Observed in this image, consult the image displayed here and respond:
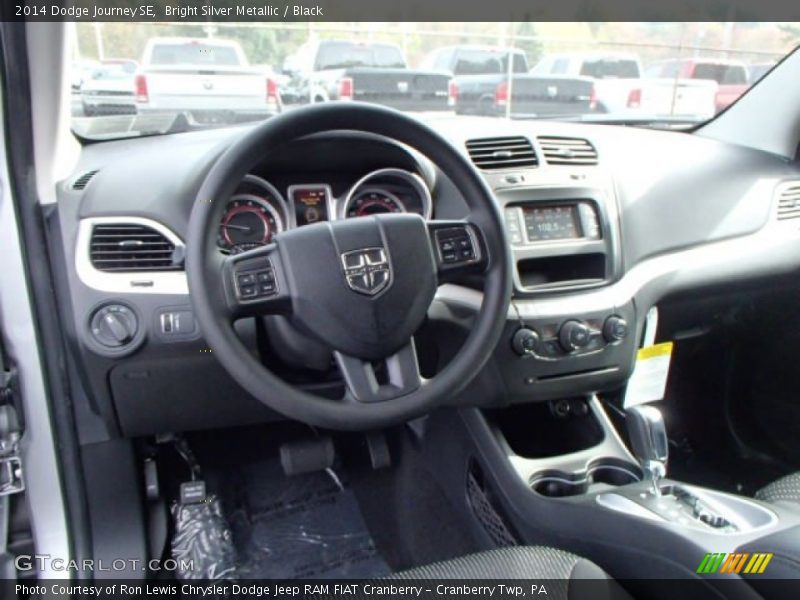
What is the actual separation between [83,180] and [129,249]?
19 centimetres

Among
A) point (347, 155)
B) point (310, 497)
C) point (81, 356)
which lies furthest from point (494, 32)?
point (81, 356)

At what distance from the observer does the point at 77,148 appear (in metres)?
1.65

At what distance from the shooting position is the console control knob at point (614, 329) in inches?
67.8

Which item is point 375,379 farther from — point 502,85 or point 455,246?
point 502,85

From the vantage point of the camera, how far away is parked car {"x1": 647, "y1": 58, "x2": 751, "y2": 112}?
7.54ft

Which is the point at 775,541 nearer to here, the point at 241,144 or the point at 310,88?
the point at 241,144

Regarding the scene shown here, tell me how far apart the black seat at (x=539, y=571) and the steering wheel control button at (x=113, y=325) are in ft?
2.31

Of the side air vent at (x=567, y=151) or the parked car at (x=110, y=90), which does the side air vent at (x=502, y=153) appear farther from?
the parked car at (x=110, y=90)

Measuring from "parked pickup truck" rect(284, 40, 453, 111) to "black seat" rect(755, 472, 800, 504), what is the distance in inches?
53.1

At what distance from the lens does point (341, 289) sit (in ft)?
3.87

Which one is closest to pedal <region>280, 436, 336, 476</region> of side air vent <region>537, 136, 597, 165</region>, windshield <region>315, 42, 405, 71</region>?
side air vent <region>537, 136, 597, 165</region>

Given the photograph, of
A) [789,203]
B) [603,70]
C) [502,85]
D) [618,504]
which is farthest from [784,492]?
[603,70]

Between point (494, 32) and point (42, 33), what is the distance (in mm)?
2240

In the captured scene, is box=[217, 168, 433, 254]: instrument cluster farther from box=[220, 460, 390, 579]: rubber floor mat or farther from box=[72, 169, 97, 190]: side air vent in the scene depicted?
box=[220, 460, 390, 579]: rubber floor mat
